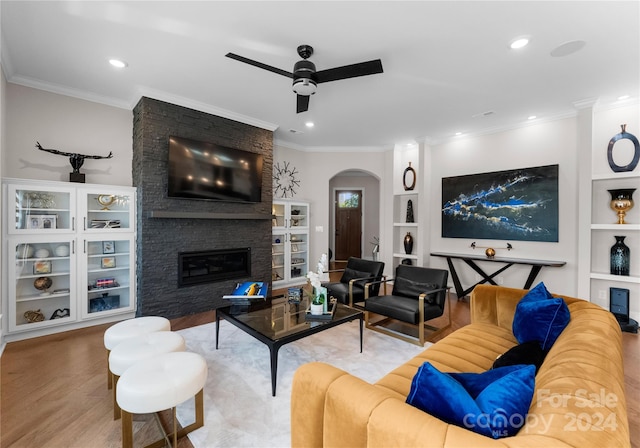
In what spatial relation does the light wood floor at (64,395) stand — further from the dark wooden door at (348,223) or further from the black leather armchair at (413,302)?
the dark wooden door at (348,223)

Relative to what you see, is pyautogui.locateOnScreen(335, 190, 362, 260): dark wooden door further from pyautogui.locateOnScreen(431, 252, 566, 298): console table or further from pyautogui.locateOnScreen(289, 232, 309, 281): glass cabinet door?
pyautogui.locateOnScreen(431, 252, 566, 298): console table

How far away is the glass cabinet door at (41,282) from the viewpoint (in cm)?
321

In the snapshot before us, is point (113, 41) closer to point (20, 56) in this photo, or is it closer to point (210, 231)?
point (20, 56)

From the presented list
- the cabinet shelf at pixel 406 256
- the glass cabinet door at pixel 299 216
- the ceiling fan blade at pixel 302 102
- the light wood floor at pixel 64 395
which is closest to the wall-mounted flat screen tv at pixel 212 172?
the glass cabinet door at pixel 299 216

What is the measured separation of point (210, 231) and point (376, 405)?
158 inches

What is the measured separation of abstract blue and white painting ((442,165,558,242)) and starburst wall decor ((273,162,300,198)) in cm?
307

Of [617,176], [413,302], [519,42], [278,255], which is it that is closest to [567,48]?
[519,42]

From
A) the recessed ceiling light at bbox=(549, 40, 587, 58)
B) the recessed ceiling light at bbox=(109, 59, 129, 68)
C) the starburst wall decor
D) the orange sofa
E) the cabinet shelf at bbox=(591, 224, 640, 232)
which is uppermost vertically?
the recessed ceiling light at bbox=(109, 59, 129, 68)

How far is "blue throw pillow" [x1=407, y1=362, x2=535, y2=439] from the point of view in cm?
92

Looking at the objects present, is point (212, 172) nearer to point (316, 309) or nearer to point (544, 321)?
point (316, 309)

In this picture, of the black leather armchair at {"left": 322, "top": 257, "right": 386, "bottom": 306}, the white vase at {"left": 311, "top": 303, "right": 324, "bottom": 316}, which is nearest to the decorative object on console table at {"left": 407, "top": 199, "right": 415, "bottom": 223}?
the black leather armchair at {"left": 322, "top": 257, "right": 386, "bottom": 306}

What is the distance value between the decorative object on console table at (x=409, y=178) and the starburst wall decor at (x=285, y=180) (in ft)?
7.50

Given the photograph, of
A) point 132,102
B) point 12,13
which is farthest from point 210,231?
point 12,13

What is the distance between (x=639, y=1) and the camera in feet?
7.18
